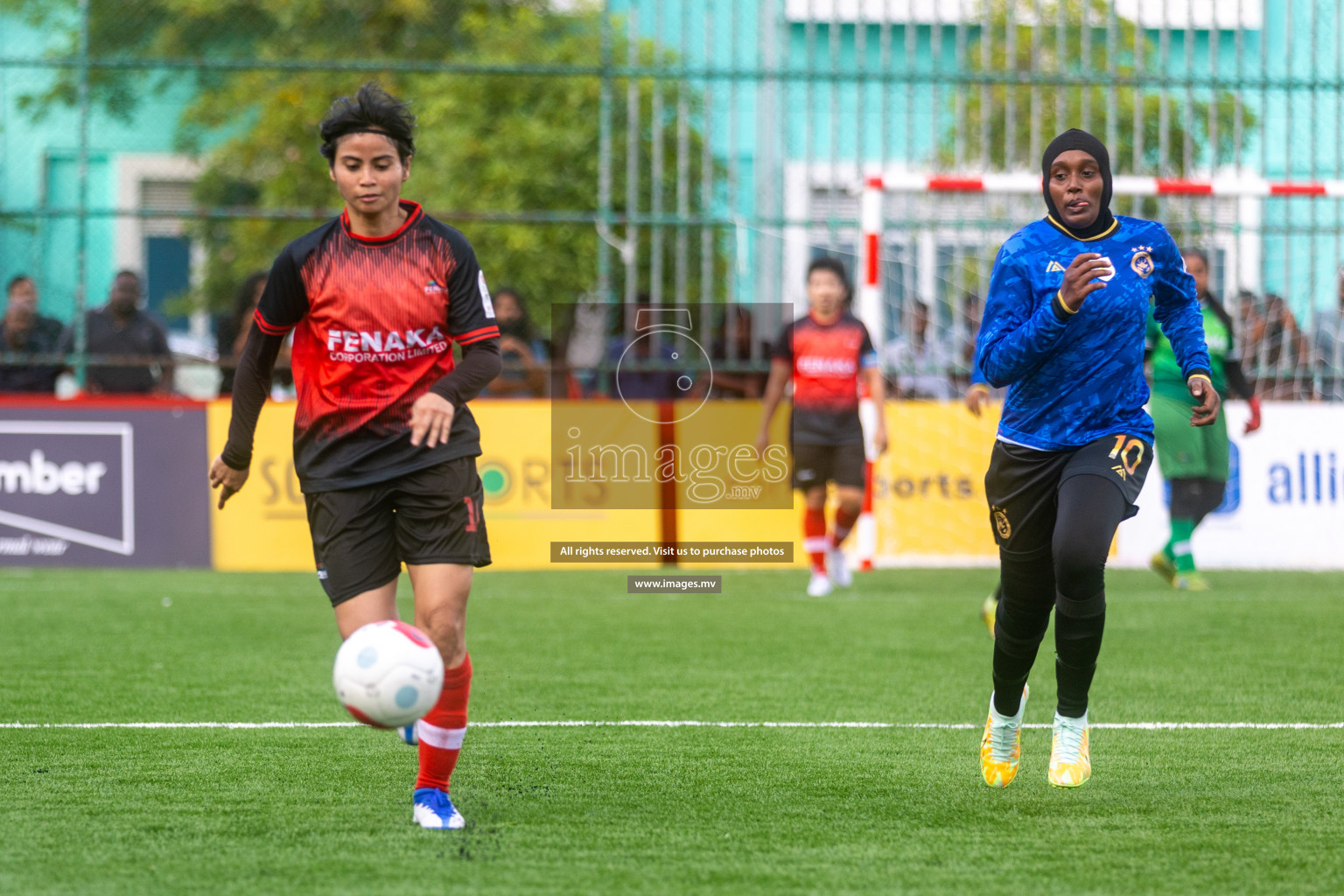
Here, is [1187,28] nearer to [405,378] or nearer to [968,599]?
[968,599]

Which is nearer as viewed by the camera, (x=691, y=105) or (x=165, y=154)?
(x=691, y=105)

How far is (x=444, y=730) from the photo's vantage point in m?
4.77

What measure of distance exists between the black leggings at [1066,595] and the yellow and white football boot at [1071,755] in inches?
1.7

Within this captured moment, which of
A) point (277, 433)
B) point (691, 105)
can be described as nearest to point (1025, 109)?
point (691, 105)

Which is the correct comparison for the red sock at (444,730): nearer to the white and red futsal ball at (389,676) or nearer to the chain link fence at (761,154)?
the white and red futsal ball at (389,676)

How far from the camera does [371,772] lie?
5.54 m

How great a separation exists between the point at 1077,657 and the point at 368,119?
2647 millimetres

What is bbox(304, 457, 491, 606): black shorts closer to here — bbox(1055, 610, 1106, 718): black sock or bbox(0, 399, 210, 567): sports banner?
bbox(1055, 610, 1106, 718): black sock

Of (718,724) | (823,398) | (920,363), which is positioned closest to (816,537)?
(823,398)

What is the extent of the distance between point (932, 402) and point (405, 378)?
8811mm

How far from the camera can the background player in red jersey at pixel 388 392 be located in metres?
4.75

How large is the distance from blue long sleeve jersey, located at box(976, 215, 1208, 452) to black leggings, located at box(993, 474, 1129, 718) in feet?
0.71

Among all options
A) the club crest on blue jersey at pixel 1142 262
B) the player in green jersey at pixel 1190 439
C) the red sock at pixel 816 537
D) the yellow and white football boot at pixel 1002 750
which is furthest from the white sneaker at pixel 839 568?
the club crest on blue jersey at pixel 1142 262

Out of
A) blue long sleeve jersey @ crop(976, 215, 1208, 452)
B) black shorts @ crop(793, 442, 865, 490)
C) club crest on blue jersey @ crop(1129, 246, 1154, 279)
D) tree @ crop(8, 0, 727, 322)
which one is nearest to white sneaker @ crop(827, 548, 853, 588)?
black shorts @ crop(793, 442, 865, 490)
